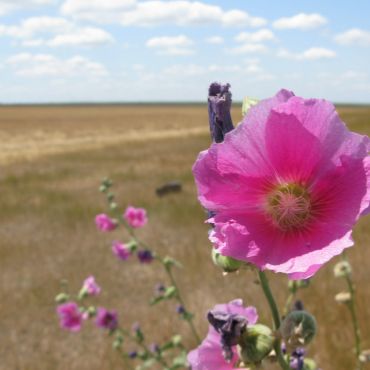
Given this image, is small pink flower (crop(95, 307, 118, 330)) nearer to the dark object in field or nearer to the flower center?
the flower center

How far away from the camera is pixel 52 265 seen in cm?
830

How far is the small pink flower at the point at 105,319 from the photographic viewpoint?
3.24 meters

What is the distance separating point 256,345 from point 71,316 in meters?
2.81

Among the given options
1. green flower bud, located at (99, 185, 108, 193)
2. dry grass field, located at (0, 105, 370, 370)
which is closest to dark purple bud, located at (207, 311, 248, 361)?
green flower bud, located at (99, 185, 108, 193)

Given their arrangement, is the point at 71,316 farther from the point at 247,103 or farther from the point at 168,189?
the point at 168,189

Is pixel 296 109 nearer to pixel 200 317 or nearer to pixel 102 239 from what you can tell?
pixel 200 317

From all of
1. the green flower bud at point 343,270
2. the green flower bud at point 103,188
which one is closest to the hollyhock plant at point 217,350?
the green flower bud at point 343,270

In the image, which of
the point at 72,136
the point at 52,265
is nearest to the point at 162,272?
the point at 52,265

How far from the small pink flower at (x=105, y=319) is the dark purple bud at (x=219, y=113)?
2.52 metres

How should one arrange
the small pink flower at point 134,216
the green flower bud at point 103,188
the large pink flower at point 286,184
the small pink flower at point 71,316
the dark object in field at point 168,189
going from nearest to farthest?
the large pink flower at point 286,184 → the green flower bud at point 103,188 → the small pink flower at point 71,316 → the small pink flower at point 134,216 → the dark object in field at point 168,189

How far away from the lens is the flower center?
0.87 meters

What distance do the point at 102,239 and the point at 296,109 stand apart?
28.8ft

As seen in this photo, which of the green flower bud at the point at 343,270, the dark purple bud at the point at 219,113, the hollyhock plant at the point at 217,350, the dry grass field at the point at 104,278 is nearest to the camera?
the dark purple bud at the point at 219,113

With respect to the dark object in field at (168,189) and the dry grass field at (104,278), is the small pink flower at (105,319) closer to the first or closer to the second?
the dry grass field at (104,278)
